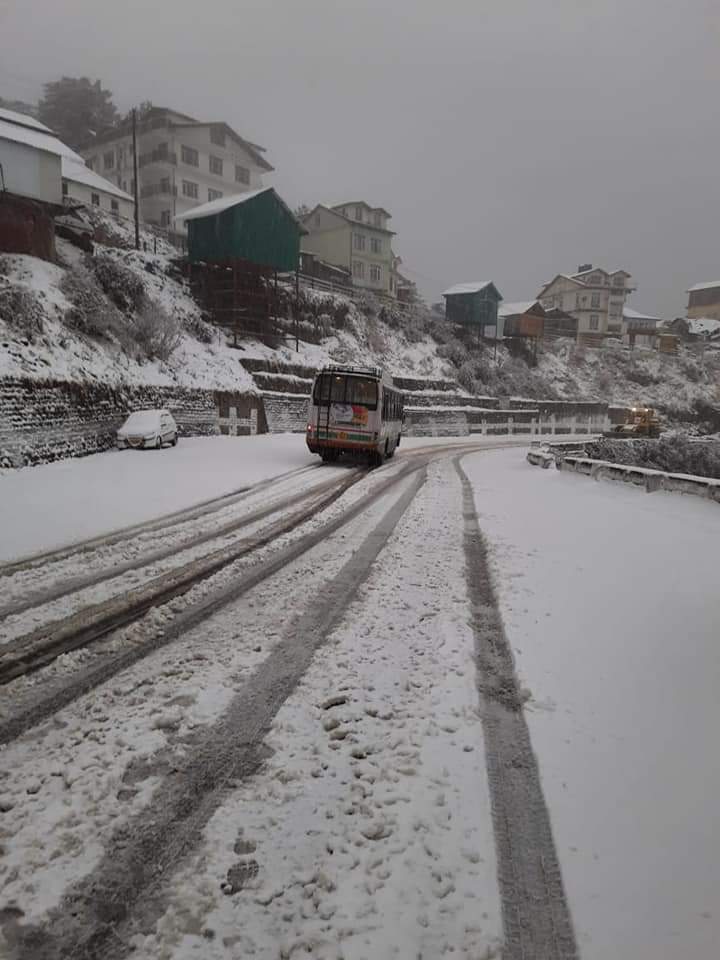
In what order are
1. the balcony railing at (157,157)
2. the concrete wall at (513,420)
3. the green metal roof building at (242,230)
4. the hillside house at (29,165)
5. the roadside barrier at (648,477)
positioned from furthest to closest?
the balcony railing at (157,157)
the concrete wall at (513,420)
the green metal roof building at (242,230)
the hillside house at (29,165)
the roadside barrier at (648,477)

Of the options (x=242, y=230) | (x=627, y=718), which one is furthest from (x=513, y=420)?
(x=627, y=718)

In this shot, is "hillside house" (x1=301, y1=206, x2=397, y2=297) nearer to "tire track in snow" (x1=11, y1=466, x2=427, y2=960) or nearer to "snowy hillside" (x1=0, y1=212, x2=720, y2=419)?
"snowy hillside" (x1=0, y1=212, x2=720, y2=419)

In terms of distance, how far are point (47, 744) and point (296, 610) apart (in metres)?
2.49

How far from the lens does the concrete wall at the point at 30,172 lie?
2606 centimetres

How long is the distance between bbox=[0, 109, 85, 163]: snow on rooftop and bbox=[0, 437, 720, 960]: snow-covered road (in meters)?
31.6

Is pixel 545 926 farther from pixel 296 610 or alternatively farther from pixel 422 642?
pixel 296 610

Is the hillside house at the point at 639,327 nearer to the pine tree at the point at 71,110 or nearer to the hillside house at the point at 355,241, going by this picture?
the hillside house at the point at 355,241

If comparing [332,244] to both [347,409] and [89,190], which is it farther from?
[347,409]

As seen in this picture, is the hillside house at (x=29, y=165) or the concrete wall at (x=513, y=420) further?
the concrete wall at (x=513, y=420)

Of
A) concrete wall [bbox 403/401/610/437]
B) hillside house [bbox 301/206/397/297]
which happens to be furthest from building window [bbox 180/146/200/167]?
concrete wall [bbox 403/401/610/437]

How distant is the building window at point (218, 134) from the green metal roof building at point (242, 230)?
21.1m

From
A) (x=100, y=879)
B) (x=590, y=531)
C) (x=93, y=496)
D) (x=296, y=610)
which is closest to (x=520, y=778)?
(x=100, y=879)

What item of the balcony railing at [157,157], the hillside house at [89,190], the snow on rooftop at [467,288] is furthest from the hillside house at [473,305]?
the hillside house at [89,190]

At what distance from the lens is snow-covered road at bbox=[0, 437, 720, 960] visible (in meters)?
2.18
